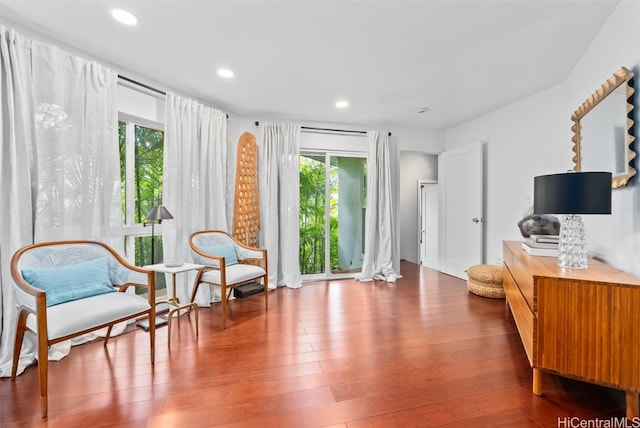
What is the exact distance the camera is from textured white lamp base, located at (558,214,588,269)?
70.1 inches

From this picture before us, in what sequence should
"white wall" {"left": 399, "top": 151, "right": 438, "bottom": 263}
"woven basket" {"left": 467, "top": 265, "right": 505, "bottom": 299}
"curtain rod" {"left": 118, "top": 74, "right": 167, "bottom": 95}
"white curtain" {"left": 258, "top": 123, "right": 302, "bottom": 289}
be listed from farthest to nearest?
"white wall" {"left": 399, "top": 151, "right": 438, "bottom": 263}
"white curtain" {"left": 258, "top": 123, "right": 302, "bottom": 289}
"woven basket" {"left": 467, "top": 265, "right": 505, "bottom": 299}
"curtain rod" {"left": 118, "top": 74, "right": 167, "bottom": 95}

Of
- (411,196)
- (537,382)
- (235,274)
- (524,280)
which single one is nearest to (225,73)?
(235,274)

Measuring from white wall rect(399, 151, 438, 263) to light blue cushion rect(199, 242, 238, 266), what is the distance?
4.01 metres

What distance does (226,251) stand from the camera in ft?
10.4

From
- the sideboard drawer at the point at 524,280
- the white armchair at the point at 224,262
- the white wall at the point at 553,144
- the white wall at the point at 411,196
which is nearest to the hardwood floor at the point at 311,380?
the white armchair at the point at 224,262

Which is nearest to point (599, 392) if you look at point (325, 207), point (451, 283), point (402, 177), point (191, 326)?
point (451, 283)

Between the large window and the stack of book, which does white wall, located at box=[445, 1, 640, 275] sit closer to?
the stack of book

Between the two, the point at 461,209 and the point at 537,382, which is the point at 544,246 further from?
the point at 461,209

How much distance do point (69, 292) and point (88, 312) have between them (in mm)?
290

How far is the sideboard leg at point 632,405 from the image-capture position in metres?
1.45

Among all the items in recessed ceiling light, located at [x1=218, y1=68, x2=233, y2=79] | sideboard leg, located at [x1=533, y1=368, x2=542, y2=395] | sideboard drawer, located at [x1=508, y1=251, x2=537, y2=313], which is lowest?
sideboard leg, located at [x1=533, y1=368, x2=542, y2=395]

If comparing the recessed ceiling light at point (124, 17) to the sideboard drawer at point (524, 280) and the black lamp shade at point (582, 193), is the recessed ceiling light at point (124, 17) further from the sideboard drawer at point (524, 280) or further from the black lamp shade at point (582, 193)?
the sideboard drawer at point (524, 280)

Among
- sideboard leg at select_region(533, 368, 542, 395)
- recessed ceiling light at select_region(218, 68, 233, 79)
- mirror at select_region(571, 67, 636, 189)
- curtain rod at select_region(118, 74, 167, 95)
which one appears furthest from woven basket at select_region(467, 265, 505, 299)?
curtain rod at select_region(118, 74, 167, 95)

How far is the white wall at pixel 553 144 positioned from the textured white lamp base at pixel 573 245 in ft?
0.75
